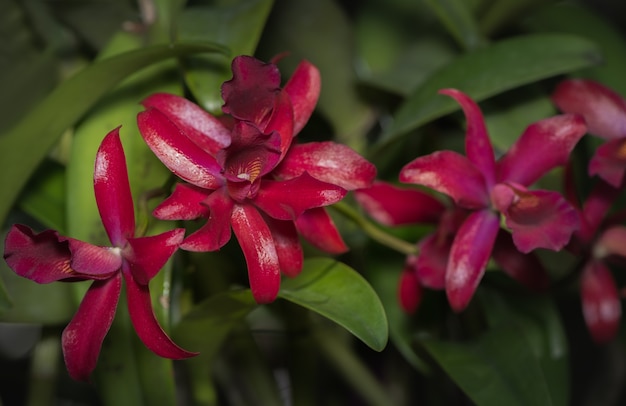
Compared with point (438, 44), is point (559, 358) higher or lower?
lower

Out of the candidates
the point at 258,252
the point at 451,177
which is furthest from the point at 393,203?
the point at 258,252

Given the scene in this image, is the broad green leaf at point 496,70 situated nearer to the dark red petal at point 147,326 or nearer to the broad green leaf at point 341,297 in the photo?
the broad green leaf at point 341,297

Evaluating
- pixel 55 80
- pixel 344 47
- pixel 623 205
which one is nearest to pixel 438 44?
pixel 344 47

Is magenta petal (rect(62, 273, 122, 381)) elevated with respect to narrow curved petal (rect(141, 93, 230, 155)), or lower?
lower

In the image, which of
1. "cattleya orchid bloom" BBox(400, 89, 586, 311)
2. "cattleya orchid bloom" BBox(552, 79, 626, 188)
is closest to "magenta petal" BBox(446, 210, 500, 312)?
"cattleya orchid bloom" BBox(400, 89, 586, 311)

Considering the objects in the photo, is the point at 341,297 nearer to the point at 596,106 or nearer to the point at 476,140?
the point at 476,140

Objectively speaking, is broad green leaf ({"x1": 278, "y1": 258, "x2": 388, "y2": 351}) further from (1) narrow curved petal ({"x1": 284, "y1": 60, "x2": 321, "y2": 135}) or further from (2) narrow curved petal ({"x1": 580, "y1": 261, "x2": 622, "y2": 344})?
(2) narrow curved petal ({"x1": 580, "y1": 261, "x2": 622, "y2": 344})

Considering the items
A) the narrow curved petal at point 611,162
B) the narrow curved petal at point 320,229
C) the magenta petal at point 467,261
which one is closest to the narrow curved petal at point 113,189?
the narrow curved petal at point 320,229

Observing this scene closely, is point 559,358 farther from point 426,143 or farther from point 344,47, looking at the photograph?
point 344,47
